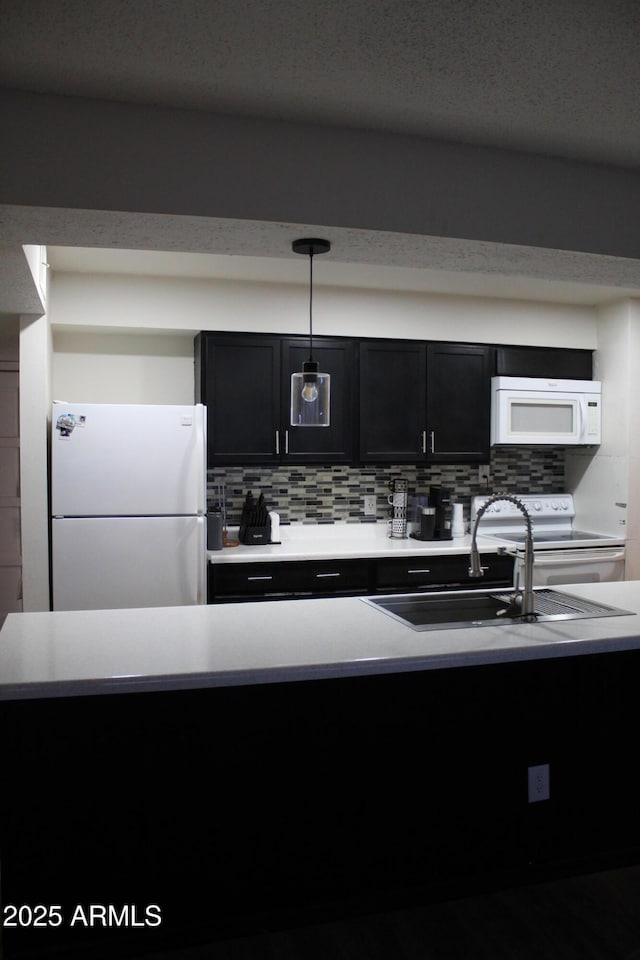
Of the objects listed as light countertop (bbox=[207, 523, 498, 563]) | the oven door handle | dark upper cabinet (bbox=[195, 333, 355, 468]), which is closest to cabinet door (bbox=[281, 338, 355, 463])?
dark upper cabinet (bbox=[195, 333, 355, 468])

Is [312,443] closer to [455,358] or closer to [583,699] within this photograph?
[455,358]

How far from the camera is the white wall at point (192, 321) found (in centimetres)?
376

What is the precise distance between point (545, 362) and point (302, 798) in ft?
10.8

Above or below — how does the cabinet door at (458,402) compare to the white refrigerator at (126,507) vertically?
above

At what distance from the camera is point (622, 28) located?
1.65 metres

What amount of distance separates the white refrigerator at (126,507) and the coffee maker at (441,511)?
59.5 inches

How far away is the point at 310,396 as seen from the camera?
8.81ft

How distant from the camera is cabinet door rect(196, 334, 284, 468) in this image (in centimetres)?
388

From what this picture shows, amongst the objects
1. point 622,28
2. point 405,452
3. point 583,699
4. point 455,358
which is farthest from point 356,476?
point 622,28

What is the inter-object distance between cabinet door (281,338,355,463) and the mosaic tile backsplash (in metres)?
0.28

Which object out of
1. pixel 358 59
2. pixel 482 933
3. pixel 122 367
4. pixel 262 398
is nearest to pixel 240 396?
pixel 262 398

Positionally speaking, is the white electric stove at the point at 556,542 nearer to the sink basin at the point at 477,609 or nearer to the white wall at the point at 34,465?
the sink basin at the point at 477,609

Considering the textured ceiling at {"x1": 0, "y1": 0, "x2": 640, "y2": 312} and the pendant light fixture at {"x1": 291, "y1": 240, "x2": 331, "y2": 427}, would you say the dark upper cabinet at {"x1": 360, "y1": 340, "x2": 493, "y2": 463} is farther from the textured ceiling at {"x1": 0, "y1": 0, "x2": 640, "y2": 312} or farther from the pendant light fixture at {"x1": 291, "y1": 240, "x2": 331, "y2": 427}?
the textured ceiling at {"x1": 0, "y1": 0, "x2": 640, "y2": 312}

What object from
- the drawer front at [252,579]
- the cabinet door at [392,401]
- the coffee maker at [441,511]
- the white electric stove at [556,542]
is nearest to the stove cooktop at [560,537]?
the white electric stove at [556,542]
